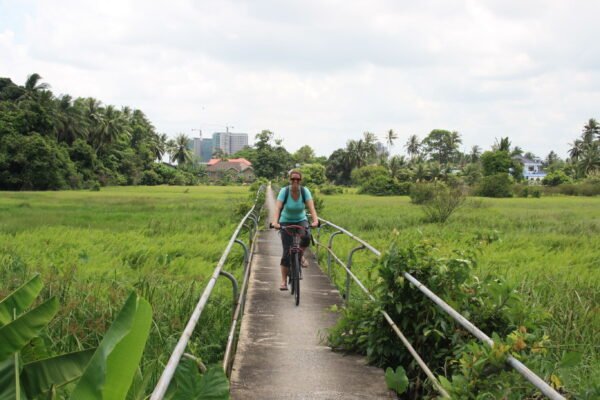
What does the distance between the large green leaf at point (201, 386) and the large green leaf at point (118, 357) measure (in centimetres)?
53

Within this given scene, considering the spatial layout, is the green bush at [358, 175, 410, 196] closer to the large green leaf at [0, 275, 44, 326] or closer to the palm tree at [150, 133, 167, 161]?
the palm tree at [150, 133, 167, 161]

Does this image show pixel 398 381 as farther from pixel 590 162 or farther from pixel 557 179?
pixel 590 162

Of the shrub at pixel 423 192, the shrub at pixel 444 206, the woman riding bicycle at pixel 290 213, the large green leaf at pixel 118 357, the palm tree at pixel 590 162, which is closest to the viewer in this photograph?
the large green leaf at pixel 118 357

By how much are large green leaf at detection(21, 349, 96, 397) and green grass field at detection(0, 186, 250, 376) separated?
918 mm

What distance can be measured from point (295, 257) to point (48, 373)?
14.5 feet

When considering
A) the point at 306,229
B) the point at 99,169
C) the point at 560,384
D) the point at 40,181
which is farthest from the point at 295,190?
the point at 99,169

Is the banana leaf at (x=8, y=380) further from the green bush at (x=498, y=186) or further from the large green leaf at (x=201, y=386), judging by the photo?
the green bush at (x=498, y=186)

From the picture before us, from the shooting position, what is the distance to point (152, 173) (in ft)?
220

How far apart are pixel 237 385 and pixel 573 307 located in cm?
425

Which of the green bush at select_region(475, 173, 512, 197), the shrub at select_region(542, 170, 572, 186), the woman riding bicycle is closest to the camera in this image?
the woman riding bicycle

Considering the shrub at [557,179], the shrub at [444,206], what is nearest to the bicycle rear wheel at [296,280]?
the shrub at [444,206]

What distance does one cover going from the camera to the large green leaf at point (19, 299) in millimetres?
1727

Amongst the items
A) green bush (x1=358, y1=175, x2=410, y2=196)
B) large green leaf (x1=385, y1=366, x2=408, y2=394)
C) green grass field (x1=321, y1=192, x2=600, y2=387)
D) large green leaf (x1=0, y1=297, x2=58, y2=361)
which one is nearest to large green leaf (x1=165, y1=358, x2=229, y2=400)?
large green leaf (x1=0, y1=297, x2=58, y2=361)

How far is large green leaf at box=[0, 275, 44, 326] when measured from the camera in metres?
1.73
